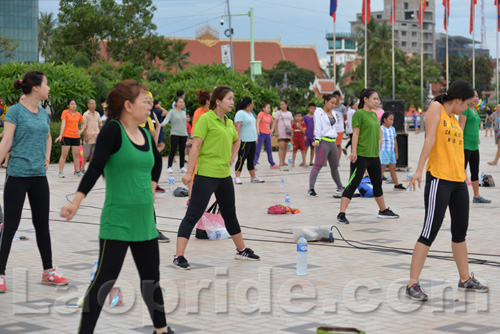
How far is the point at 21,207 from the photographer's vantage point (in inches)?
279

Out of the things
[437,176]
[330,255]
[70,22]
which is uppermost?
[70,22]

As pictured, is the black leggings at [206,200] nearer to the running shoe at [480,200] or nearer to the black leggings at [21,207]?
the black leggings at [21,207]

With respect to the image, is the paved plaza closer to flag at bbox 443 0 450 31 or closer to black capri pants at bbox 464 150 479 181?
black capri pants at bbox 464 150 479 181

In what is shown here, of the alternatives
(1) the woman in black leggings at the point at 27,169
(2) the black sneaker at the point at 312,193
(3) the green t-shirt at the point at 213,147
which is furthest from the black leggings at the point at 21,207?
(2) the black sneaker at the point at 312,193

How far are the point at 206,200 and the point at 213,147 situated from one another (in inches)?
20.8

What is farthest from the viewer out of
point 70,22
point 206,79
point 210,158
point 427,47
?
point 427,47

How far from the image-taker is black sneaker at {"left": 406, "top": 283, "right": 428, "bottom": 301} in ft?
21.5

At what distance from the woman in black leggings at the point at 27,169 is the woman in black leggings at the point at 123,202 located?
7.40 feet

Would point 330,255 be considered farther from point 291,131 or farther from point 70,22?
point 70,22

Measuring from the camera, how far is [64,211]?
4859mm

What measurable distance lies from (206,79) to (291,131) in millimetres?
7487

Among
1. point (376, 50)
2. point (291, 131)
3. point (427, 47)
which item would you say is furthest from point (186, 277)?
point (427, 47)

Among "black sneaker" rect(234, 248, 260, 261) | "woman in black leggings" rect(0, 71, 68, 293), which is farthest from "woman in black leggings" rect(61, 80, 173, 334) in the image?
"black sneaker" rect(234, 248, 260, 261)

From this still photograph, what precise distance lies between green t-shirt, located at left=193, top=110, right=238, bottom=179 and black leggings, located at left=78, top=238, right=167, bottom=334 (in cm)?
305
